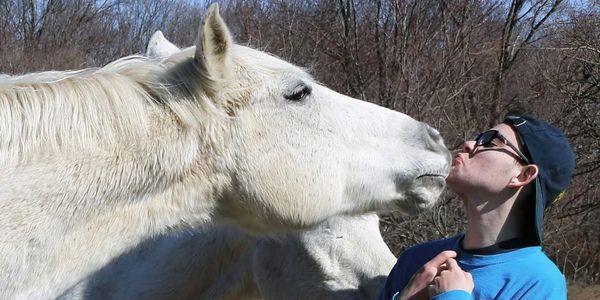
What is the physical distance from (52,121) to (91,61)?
1855cm

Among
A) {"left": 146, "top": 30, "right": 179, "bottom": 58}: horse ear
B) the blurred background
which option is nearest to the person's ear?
{"left": 146, "top": 30, "right": 179, "bottom": 58}: horse ear

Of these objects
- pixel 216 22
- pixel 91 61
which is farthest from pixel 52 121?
pixel 91 61

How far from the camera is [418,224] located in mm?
8141

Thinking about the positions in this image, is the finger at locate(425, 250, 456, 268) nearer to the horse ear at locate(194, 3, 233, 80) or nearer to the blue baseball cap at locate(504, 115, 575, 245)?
the blue baseball cap at locate(504, 115, 575, 245)

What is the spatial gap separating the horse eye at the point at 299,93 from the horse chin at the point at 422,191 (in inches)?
20.5

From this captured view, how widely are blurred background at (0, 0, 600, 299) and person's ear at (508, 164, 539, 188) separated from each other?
16.2 ft

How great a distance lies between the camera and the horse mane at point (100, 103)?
2.28m

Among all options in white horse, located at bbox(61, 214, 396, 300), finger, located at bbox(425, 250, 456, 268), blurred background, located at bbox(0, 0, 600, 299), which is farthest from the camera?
blurred background, located at bbox(0, 0, 600, 299)

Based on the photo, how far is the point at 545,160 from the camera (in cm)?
263

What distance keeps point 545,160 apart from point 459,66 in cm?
658

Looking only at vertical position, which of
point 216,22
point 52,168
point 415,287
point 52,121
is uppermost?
point 216,22

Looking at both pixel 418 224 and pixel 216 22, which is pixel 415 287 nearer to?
pixel 216 22

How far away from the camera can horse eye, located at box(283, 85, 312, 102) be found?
2693mm

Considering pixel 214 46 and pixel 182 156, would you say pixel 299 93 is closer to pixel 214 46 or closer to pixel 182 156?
pixel 214 46
